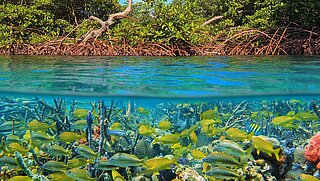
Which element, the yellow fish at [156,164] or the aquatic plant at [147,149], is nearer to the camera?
the yellow fish at [156,164]

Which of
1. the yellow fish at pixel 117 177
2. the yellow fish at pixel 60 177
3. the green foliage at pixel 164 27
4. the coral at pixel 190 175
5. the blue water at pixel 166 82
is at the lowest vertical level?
the coral at pixel 190 175

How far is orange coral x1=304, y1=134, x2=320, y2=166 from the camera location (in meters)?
7.15

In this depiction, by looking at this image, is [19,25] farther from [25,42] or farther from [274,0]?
[274,0]

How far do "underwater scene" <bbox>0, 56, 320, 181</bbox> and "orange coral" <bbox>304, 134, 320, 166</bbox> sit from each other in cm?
2

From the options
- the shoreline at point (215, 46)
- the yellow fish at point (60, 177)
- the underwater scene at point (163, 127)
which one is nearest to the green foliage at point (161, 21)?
the shoreline at point (215, 46)

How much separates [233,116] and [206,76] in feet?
3.56

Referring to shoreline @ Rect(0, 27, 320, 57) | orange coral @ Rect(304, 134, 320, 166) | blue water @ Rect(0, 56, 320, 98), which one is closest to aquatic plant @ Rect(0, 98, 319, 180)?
orange coral @ Rect(304, 134, 320, 166)

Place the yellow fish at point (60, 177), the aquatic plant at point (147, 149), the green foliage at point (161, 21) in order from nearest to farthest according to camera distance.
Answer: the aquatic plant at point (147, 149) → the yellow fish at point (60, 177) → the green foliage at point (161, 21)

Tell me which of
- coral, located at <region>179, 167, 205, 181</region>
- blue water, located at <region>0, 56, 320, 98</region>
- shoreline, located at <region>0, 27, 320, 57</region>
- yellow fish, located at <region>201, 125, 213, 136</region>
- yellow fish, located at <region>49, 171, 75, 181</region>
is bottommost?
coral, located at <region>179, 167, 205, 181</region>

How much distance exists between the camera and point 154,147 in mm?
7691

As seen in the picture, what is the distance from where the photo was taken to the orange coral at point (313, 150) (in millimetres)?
7148

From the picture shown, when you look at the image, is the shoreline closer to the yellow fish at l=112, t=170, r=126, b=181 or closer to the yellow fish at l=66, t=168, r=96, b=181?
the yellow fish at l=112, t=170, r=126, b=181

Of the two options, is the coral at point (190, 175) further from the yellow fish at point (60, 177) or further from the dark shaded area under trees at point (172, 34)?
the dark shaded area under trees at point (172, 34)

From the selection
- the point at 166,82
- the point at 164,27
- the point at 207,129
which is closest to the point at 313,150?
the point at 207,129
